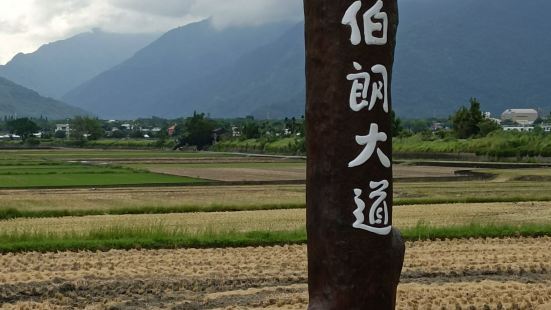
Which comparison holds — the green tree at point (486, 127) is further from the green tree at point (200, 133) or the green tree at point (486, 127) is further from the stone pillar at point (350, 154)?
the stone pillar at point (350, 154)

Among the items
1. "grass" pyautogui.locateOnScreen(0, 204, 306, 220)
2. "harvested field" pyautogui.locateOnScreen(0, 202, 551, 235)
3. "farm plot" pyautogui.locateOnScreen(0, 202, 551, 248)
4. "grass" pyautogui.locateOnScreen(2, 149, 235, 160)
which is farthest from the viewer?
"grass" pyautogui.locateOnScreen(2, 149, 235, 160)

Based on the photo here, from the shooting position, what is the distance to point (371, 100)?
622 cm

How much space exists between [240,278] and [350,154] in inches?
273

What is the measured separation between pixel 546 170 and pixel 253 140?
57916 mm

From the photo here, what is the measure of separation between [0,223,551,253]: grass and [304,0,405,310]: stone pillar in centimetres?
1103

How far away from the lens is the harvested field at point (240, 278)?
34.8ft

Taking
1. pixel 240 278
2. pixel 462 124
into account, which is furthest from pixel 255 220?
pixel 462 124

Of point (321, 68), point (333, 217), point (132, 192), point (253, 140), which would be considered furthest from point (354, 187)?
point (253, 140)

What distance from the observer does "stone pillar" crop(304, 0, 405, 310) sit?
6.16m

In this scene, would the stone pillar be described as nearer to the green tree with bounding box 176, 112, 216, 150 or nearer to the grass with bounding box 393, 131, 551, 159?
the grass with bounding box 393, 131, 551, 159

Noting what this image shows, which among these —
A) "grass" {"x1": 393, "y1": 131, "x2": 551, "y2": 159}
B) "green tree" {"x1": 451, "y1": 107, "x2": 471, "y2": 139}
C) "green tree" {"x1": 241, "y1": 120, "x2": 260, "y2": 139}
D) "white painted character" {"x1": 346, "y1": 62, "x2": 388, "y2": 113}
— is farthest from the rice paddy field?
"green tree" {"x1": 241, "y1": 120, "x2": 260, "y2": 139}

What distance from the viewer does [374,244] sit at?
6.21 m

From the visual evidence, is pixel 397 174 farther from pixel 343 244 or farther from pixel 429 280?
pixel 343 244

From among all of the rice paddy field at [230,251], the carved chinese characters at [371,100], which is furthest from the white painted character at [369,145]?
the rice paddy field at [230,251]
